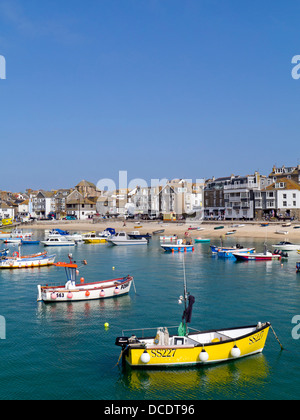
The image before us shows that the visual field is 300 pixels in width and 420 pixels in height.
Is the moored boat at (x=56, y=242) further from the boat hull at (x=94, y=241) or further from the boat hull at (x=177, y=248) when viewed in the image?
the boat hull at (x=177, y=248)

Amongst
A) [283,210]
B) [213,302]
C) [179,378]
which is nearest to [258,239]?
[283,210]

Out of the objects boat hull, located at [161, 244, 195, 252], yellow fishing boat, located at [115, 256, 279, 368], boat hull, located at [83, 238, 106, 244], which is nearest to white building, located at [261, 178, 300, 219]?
boat hull, located at [161, 244, 195, 252]

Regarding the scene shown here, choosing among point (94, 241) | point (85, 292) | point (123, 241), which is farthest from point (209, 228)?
point (85, 292)

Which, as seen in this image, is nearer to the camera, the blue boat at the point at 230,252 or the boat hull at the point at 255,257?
the boat hull at the point at 255,257

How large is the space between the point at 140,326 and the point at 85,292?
8546mm

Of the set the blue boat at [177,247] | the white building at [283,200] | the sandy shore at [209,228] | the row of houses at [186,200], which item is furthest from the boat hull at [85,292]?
the white building at [283,200]

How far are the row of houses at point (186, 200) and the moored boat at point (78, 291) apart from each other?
273ft

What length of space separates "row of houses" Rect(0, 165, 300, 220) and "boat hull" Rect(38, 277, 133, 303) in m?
83.2

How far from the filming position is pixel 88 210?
17000cm

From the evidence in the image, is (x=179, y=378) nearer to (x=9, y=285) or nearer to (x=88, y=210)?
(x=9, y=285)

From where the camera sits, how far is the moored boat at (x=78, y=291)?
32.6 m

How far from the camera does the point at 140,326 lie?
2617 centimetres

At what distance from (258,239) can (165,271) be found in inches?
1701
